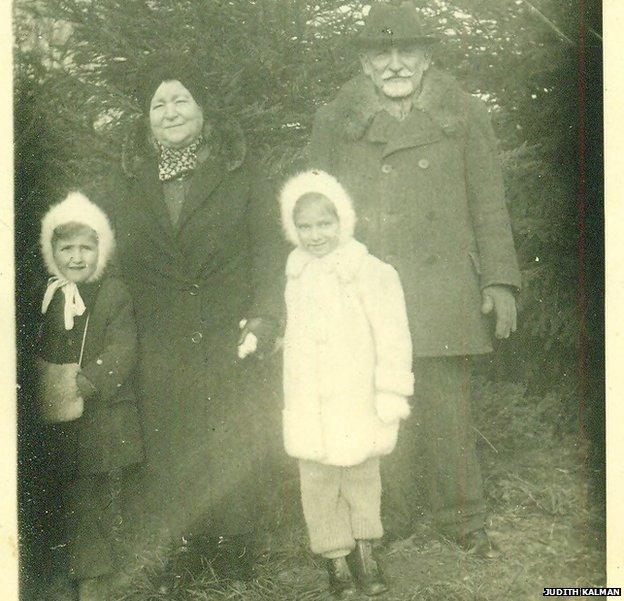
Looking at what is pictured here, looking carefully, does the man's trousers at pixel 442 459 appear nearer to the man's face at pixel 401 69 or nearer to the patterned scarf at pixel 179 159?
the man's face at pixel 401 69

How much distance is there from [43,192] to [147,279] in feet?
1.88

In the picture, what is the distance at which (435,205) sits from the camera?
11.2ft

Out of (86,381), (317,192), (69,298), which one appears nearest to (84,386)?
(86,381)

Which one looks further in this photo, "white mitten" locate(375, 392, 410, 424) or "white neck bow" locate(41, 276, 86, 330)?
"white neck bow" locate(41, 276, 86, 330)

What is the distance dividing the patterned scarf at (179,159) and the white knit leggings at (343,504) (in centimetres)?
128

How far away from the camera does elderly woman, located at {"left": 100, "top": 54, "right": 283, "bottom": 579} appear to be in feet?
11.4

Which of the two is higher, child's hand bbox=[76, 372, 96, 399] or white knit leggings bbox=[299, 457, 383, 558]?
child's hand bbox=[76, 372, 96, 399]

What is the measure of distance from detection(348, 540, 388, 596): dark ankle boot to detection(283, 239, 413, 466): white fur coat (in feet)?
1.15

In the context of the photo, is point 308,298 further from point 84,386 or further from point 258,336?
point 84,386

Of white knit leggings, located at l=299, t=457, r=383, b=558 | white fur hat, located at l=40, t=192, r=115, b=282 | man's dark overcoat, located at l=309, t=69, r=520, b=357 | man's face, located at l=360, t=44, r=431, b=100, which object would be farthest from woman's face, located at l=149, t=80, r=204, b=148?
white knit leggings, located at l=299, t=457, r=383, b=558

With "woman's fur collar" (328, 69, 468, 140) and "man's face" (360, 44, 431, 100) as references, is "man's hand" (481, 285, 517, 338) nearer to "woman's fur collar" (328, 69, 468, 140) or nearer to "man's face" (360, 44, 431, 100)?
"woman's fur collar" (328, 69, 468, 140)

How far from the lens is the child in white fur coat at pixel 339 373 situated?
3.35m

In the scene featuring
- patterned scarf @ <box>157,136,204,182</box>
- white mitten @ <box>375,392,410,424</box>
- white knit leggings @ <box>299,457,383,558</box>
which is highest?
patterned scarf @ <box>157,136,204,182</box>

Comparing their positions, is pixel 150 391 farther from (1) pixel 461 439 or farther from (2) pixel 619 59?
(2) pixel 619 59
